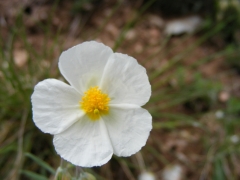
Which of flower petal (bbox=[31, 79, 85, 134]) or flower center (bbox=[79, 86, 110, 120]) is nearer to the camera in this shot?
flower petal (bbox=[31, 79, 85, 134])

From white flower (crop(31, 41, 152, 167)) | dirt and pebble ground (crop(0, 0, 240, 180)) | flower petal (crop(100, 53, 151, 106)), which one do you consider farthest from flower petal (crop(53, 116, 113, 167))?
dirt and pebble ground (crop(0, 0, 240, 180))

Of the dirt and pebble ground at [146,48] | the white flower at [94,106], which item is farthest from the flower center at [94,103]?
the dirt and pebble ground at [146,48]

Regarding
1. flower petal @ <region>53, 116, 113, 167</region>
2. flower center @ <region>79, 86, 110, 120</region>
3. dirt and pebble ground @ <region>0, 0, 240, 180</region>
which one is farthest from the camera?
dirt and pebble ground @ <region>0, 0, 240, 180</region>

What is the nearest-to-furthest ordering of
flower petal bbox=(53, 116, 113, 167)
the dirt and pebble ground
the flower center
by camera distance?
flower petal bbox=(53, 116, 113, 167), the flower center, the dirt and pebble ground

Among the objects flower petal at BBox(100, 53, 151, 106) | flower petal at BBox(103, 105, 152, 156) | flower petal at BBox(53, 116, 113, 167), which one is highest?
flower petal at BBox(100, 53, 151, 106)

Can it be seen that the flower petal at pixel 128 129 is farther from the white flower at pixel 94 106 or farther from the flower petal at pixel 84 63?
the flower petal at pixel 84 63

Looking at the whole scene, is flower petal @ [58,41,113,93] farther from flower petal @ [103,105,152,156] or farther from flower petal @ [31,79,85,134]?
flower petal @ [103,105,152,156]
